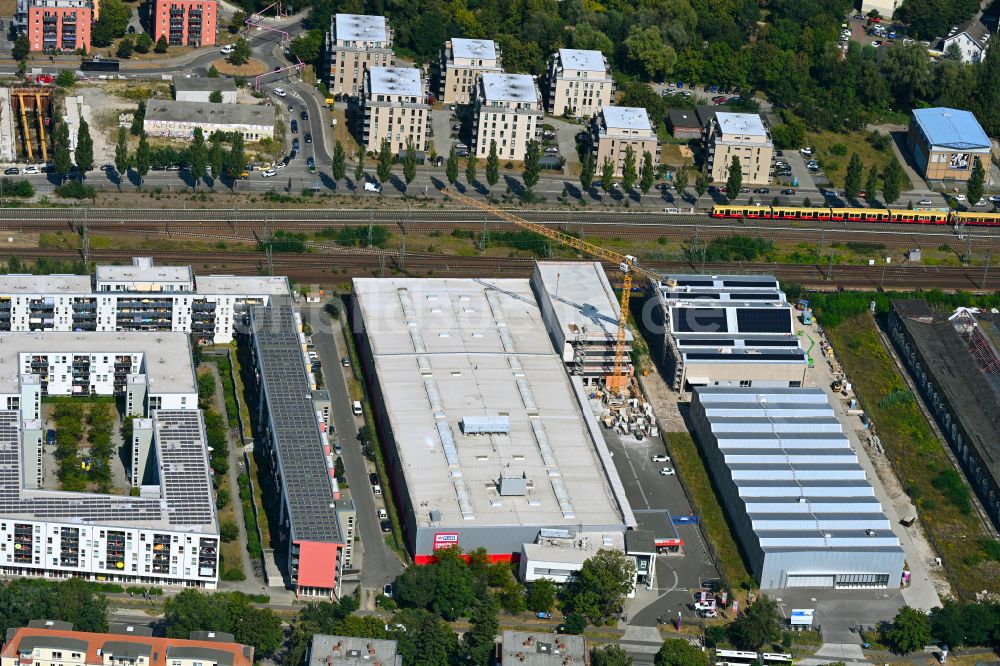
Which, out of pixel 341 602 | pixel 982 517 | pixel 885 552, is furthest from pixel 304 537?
pixel 982 517

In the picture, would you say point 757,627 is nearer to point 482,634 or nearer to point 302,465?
point 482,634

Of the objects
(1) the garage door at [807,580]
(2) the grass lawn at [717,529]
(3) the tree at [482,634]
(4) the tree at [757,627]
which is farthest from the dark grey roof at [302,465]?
(1) the garage door at [807,580]

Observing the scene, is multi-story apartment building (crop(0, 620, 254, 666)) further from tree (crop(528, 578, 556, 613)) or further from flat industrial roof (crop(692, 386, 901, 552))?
flat industrial roof (crop(692, 386, 901, 552))

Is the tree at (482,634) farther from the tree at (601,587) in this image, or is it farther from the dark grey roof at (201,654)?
the dark grey roof at (201,654)

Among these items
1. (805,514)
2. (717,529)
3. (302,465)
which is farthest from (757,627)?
(302,465)

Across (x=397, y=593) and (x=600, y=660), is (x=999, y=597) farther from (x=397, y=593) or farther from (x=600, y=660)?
Result: (x=397, y=593)
